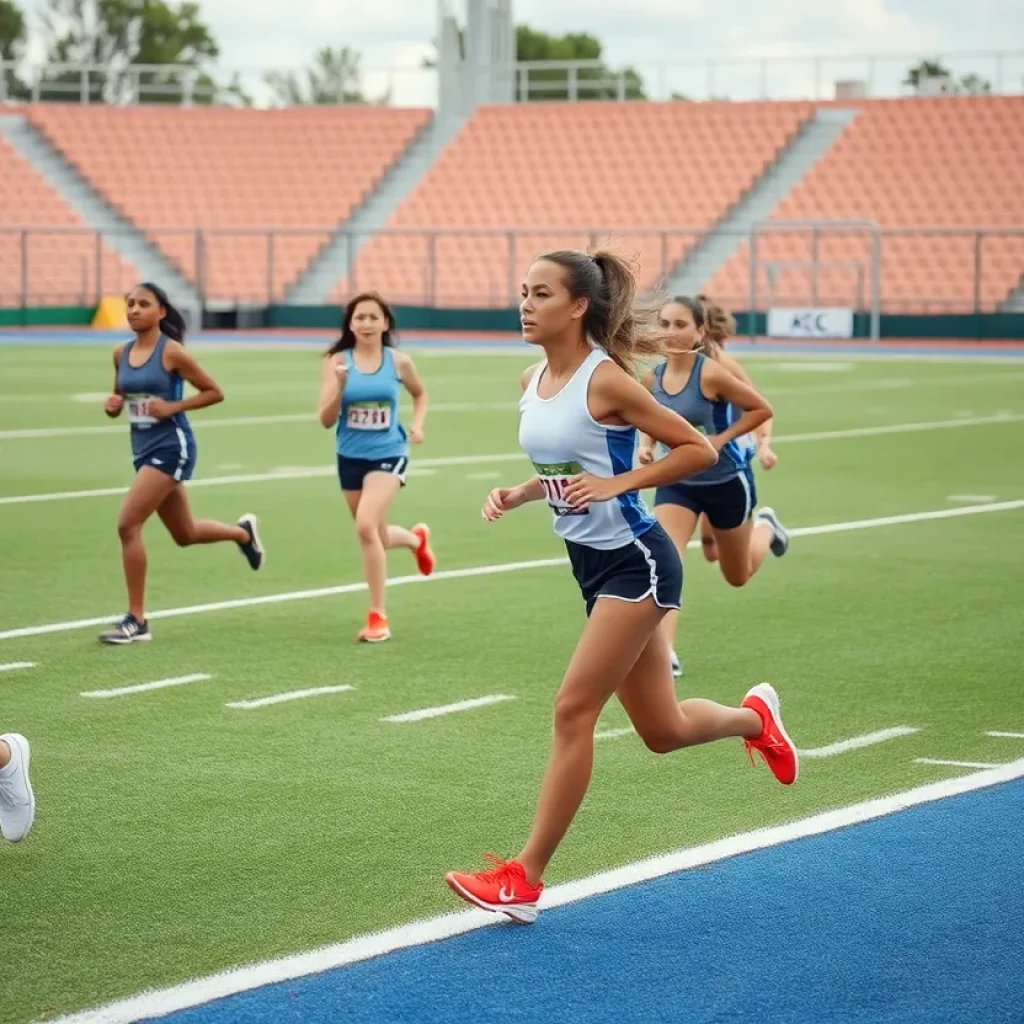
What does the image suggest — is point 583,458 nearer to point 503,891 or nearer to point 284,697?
point 503,891

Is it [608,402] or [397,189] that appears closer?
[608,402]

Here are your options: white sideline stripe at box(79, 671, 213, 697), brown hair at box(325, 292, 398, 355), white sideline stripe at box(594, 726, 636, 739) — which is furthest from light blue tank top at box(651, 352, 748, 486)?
white sideline stripe at box(79, 671, 213, 697)

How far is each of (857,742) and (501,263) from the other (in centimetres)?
3862

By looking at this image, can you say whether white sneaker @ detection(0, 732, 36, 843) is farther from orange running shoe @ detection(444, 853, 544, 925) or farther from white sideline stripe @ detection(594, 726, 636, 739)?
white sideline stripe @ detection(594, 726, 636, 739)

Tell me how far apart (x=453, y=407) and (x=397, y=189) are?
25.1m

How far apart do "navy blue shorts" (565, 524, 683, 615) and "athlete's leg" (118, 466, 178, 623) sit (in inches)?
193

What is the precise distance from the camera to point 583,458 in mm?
6059

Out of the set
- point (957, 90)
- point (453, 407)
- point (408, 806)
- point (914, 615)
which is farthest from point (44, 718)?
point (957, 90)

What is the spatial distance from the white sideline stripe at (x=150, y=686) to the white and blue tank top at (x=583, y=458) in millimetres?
3683

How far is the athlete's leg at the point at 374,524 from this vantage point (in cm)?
1070

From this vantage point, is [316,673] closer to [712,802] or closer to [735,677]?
[735,677]

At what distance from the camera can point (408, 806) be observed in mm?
7168

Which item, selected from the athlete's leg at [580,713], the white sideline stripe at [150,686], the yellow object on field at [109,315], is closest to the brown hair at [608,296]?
the athlete's leg at [580,713]

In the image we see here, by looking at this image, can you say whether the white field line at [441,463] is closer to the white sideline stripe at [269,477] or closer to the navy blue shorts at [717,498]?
the white sideline stripe at [269,477]
